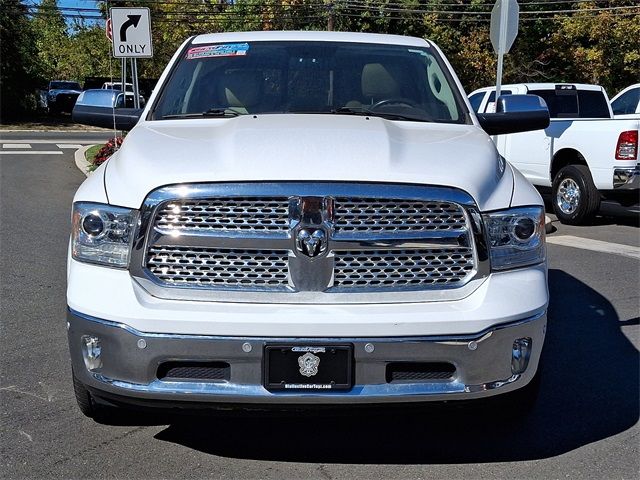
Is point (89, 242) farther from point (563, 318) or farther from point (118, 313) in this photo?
point (563, 318)

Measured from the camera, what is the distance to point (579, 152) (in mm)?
11102

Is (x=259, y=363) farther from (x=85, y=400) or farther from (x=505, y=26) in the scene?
(x=505, y=26)

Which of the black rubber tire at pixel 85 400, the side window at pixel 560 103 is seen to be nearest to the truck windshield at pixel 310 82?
the black rubber tire at pixel 85 400

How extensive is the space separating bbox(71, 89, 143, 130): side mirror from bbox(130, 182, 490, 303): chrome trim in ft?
5.72

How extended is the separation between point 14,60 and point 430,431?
35477 mm

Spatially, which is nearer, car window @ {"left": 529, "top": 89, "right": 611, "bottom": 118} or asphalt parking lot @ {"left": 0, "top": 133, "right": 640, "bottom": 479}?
asphalt parking lot @ {"left": 0, "top": 133, "right": 640, "bottom": 479}

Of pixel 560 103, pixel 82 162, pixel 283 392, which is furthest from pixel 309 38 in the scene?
pixel 82 162

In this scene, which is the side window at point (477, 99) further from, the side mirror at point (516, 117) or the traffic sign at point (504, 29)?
the side mirror at point (516, 117)

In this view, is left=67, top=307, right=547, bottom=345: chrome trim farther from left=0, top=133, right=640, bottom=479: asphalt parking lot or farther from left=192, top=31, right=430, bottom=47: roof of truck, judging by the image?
left=192, top=31, right=430, bottom=47: roof of truck

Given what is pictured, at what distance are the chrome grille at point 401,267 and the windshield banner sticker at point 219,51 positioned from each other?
7.13 ft

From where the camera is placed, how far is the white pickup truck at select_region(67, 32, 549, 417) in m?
3.20

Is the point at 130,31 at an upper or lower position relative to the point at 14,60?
upper

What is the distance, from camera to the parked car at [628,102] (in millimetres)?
14195

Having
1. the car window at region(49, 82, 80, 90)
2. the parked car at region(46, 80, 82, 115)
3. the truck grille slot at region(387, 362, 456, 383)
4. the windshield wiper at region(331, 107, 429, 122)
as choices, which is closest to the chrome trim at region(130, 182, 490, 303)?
the truck grille slot at region(387, 362, 456, 383)
